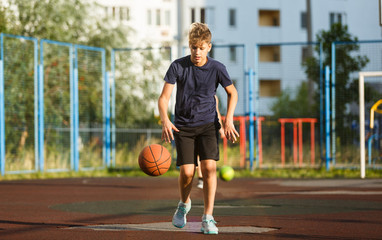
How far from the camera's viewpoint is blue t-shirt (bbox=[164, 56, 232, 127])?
646 centimetres

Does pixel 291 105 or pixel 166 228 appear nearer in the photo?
pixel 166 228

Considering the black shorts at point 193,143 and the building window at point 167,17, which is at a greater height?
the building window at point 167,17

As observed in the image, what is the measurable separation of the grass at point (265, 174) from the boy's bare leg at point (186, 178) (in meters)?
9.17

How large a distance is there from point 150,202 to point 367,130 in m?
8.90

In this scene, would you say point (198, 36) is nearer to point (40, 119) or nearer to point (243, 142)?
point (40, 119)

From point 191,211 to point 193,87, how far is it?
2.43m

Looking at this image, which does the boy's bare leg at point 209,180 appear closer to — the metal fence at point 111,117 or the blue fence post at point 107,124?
the metal fence at point 111,117

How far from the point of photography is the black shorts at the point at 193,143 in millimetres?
6504

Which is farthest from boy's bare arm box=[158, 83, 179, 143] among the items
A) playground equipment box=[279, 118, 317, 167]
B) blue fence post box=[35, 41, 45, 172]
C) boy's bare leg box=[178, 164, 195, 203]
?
playground equipment box=[279, 118, 317, 167]

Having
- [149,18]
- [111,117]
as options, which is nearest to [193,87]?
[111,117]

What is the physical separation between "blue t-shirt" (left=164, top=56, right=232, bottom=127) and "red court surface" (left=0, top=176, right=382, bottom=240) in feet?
3.54

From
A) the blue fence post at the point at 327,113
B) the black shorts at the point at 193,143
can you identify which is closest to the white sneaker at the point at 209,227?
the black shorts at the point at 193,143

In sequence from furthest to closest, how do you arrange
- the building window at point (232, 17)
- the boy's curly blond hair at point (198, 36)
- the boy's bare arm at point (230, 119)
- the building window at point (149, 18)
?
the building window at point (149, 18), the building window at point (232, 17), the boy's bare arm at point (230, 119), the boy's curly blond hair at point (198, 36)

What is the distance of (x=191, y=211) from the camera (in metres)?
8.46
